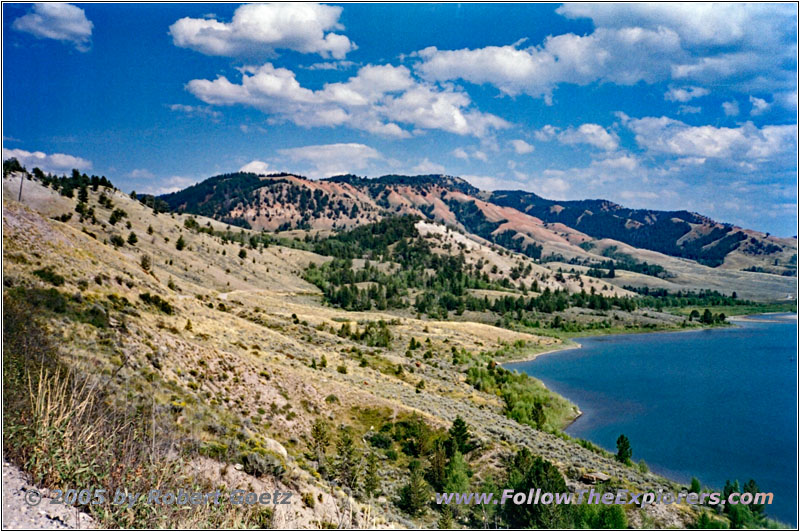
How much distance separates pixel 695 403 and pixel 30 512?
65.2 m

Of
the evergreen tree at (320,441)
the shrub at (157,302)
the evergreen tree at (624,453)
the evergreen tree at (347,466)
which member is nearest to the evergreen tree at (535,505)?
the evergreen tree at (347,466)

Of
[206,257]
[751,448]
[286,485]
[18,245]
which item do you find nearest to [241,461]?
[286,485]

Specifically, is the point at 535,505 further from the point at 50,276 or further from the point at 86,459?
the point at 50,276

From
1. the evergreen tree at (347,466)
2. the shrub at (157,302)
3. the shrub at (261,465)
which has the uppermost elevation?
the shrub at (157,302)

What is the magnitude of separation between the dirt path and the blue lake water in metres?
38.3

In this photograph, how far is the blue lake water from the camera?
39406mm

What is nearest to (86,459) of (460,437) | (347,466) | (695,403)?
(347,466)

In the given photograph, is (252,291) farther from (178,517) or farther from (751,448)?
(178,517)

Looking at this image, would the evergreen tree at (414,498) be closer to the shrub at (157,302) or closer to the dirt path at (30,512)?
the dirt path at (30,512)

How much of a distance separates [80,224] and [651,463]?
9720 cm

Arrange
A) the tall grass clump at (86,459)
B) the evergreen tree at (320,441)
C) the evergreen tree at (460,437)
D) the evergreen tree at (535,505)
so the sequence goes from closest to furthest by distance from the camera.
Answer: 1. the tall grass clump at (86,459)
2. the evergreen tree at (535,505)
3. the evergreen tree at (320,441)
4. the evergreen tree at (460,437)

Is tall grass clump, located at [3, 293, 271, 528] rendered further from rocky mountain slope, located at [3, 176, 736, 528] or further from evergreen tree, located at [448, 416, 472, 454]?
evergreen tree, located at [448, 416, 472, 454]

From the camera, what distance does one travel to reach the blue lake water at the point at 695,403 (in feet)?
129

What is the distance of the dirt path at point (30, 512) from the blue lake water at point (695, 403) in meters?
Result: 38.3
